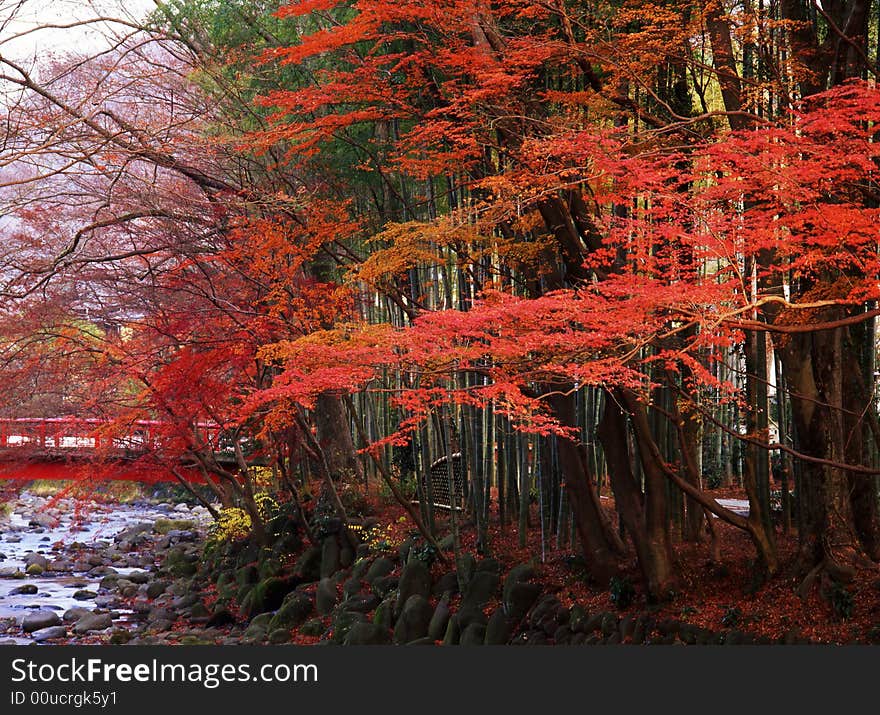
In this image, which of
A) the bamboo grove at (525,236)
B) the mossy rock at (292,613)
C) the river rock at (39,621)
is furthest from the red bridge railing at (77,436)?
the mossy rock at (292,613)

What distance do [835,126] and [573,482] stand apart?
472cm

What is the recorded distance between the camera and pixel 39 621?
545 inches

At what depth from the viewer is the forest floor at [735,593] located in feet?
25.3

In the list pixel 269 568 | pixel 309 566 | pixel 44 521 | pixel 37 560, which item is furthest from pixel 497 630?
pixel 44 521

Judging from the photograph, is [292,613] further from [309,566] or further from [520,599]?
[520,599]

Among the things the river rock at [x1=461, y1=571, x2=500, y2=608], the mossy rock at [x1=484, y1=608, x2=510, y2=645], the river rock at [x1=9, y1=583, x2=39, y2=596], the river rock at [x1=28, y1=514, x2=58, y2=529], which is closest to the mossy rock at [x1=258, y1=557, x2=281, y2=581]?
the river rock at [x1=461, y1=571, x2=500, y2=608]

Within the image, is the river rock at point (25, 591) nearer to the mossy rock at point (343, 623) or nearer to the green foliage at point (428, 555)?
the mossy rock at point (343, 623)

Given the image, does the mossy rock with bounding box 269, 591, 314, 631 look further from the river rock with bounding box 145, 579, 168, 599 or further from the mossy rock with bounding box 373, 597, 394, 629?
the river rock with bounding box 145, 579, 168, 599

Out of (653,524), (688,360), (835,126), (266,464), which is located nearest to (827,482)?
(653,524)

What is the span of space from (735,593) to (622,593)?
1.04 metres

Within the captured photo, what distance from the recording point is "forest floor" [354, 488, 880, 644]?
7.72m

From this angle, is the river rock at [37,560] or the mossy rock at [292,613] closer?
the mossy rock at [292,613]

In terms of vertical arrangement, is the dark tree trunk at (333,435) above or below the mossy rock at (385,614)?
above

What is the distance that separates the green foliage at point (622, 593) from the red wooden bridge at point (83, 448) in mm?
6883
